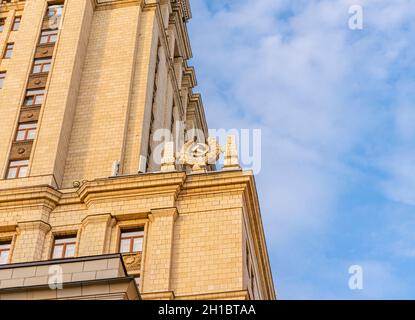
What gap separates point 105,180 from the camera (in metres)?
37.8

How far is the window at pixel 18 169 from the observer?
41312 mm

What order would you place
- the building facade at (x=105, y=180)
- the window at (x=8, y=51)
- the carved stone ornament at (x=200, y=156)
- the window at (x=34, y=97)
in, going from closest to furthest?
the building facade at (x=105, y=180) → the carved stone ornament at (x=200, y=156) → the window at (x=34, y=97) → the window at (x=8, y=51)

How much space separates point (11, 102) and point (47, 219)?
33.3 ft

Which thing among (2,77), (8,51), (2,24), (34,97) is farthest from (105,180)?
(2,24)

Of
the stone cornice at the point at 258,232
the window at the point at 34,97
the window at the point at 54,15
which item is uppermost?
the window at the point at 54,15

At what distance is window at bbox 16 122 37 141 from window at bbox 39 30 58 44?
6.73 meters

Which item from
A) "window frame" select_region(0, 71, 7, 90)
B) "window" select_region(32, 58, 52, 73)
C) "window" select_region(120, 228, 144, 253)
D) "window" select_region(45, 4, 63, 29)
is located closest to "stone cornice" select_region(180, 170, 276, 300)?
"window" select_region(120, 228, 144, 253)

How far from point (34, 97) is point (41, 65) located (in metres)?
2.66

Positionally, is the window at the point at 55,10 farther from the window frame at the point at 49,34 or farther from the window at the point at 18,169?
the window at the point at 18,169

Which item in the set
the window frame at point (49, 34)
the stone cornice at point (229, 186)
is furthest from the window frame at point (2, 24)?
the stone cornice at point (229, 186)

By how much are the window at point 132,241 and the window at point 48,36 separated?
648 inches

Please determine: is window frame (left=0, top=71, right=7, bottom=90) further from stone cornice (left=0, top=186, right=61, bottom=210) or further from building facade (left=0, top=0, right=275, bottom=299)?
stone cornice (left=0, top=186, right=61, bottom=210)

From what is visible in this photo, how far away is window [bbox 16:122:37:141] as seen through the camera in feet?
141
